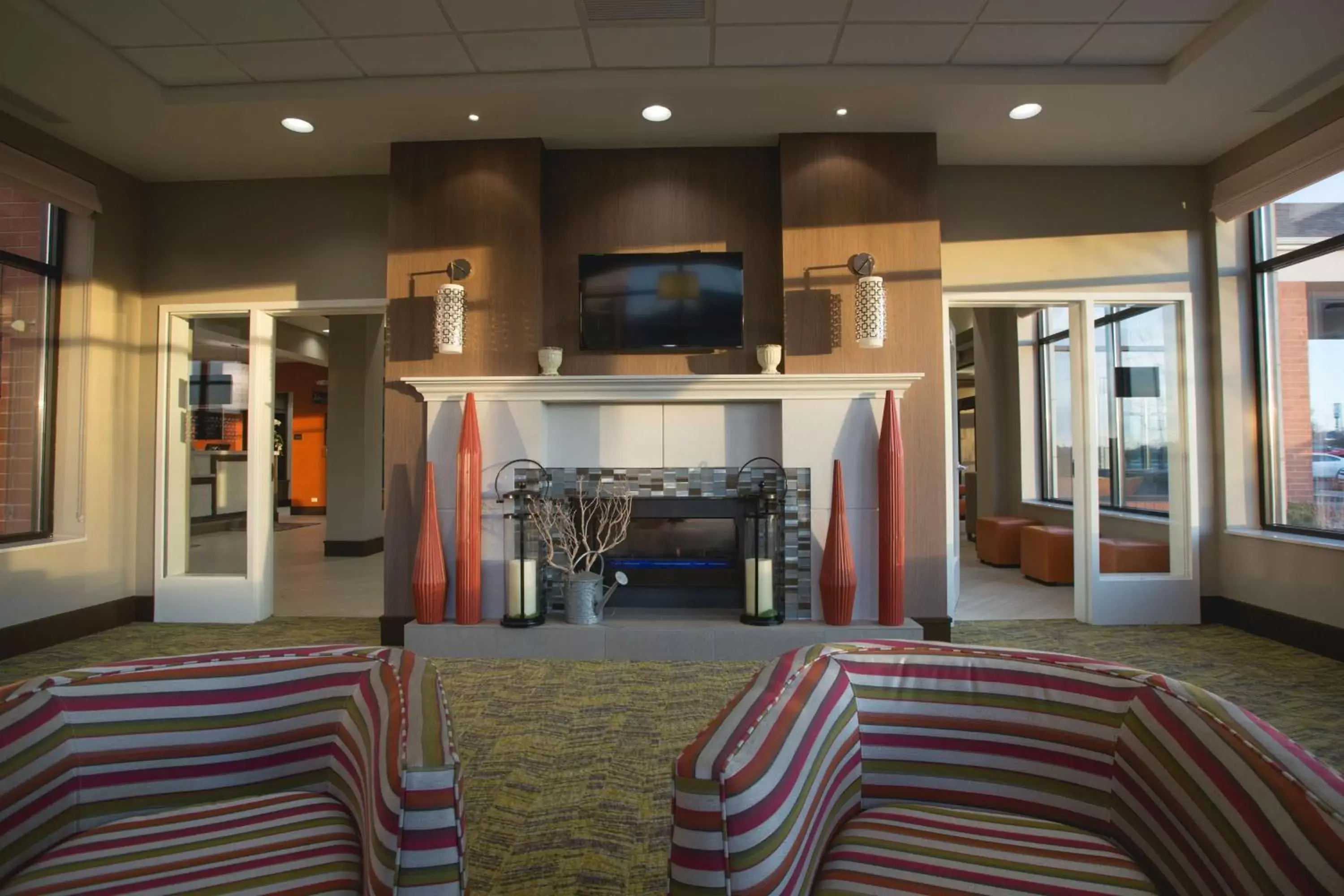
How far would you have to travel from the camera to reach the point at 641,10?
10.2ft

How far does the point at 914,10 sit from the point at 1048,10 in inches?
23.7

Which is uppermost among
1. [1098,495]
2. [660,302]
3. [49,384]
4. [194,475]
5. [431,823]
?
[660,302]

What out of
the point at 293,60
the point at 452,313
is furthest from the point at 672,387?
the point at 293,60

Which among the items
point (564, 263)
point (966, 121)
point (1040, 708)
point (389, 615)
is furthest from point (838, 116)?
point (389, 615)

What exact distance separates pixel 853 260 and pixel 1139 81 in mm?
1634

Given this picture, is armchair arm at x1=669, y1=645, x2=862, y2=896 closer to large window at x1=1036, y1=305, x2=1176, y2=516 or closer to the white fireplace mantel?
the white fireplace mantel

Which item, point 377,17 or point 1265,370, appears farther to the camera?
point 1265,370

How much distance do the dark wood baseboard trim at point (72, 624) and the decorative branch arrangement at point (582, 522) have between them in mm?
2897

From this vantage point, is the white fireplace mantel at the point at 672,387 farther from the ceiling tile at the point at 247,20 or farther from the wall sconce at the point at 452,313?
the ceiling tile at the point at 247,20

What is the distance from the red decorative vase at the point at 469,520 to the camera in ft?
12.7

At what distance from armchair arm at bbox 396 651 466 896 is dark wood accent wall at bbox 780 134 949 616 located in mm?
3370

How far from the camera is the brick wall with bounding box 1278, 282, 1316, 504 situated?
4129 mm

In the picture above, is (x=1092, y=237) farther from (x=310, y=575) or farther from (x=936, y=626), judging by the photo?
(x=310, y=575)

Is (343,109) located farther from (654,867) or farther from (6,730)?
(654,867)
